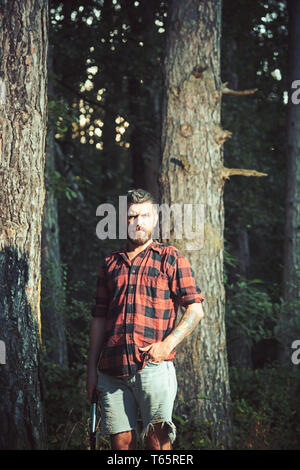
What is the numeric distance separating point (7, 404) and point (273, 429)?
339 centimetres

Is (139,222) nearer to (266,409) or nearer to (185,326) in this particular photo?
(185,326)

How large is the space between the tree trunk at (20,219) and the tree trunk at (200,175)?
1.95 metres

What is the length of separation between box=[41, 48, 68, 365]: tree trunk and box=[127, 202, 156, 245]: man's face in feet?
11.8

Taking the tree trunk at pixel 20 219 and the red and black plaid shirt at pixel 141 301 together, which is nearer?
the red and black plaid shirt at pixel 141 301

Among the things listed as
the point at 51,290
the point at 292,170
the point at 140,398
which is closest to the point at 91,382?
the point at 140,398

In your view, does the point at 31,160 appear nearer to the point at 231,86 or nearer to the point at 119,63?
the point at 119,63

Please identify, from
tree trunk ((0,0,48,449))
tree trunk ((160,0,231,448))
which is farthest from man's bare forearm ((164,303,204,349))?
tree trunk ((160,0,231,448))

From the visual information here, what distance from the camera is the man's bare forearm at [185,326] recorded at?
3785mm

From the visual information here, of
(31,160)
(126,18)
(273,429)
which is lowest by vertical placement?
(273,429)

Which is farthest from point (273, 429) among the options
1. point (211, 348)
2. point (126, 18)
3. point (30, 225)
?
point (126, 18)

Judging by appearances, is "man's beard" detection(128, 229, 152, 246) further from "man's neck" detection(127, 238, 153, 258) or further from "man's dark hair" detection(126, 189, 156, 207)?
"man's dark hair" detection(126, 189, 156, 207)

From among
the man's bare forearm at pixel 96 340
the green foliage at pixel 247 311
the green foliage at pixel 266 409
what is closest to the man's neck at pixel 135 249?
the man's bare forearm at pixel 96 340

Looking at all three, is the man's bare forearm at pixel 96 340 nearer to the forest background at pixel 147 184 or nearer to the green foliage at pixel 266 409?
the forest background at pixel 147 184

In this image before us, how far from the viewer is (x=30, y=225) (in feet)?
13.9
